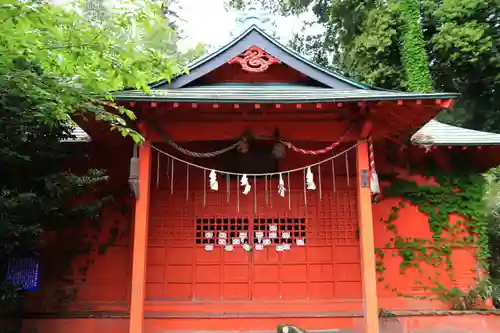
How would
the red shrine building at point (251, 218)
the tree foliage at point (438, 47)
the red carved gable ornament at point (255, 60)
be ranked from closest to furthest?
the red shrine building at point (251, 218), the red carved gable ornament at point (255, 60), the tree foliage at point (438, 47)

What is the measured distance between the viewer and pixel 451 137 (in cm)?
853

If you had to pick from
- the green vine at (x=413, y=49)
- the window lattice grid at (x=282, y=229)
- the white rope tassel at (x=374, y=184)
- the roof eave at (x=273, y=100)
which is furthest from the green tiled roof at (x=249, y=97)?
the green vine at (x=413, y=49)

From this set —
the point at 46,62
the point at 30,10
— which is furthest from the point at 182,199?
the point at 30,10

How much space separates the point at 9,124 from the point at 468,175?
27.3 feet

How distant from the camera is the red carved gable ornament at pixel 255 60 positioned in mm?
7734

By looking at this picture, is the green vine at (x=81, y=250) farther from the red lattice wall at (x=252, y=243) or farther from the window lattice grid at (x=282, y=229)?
the window lattice grid at (x=282, y=229)

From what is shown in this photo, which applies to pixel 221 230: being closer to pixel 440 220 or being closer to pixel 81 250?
pixel 81 250

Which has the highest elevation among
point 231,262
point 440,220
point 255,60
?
point 255,60

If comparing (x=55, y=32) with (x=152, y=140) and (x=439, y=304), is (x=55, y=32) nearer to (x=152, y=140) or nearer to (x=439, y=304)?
(x=152, y=140)

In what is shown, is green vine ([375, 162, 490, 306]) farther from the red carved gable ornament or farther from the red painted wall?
the red carved gable ornament

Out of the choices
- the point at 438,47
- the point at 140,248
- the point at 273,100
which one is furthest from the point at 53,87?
the point at 438,47

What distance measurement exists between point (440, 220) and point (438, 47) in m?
8.98

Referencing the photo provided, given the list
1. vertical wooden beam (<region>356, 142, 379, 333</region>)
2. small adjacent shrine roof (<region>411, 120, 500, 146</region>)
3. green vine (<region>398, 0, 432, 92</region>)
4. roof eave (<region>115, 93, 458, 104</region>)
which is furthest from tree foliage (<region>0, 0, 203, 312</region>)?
green vine (<region>398, 0, 432, 92</region>)

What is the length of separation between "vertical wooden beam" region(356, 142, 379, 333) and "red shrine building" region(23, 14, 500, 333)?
0.02 meters
